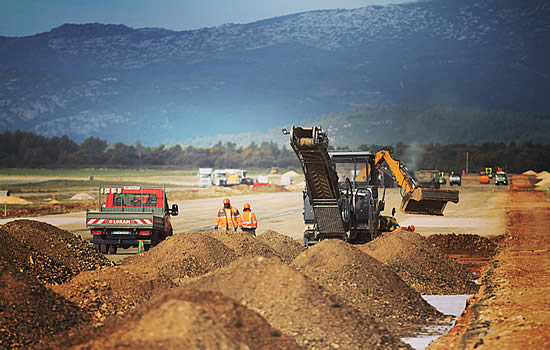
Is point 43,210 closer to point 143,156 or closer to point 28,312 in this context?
point 28,312

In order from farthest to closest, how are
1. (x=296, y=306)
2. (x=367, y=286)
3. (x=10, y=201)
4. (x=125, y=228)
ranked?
(x=10, y=201), (x=125, y=228), (x=367, y=286), (x=296, y=306)

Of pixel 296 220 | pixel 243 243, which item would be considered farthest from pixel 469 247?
pixel 296 220

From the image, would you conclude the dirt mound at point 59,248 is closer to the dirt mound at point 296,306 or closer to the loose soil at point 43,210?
the dirt mound at point 296,306

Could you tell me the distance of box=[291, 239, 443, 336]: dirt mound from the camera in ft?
39.9

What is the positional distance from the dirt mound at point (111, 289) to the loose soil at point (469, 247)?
1049 cm

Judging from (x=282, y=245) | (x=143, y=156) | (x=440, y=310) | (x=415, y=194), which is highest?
(x=143, y=156)

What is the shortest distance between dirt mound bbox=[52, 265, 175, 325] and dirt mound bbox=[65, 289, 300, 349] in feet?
9.90

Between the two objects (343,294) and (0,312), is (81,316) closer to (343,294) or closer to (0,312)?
(0,312)

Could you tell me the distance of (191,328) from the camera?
712 cm

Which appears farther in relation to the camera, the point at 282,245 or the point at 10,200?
the point at 10,200

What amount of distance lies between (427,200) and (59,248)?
1283 cm

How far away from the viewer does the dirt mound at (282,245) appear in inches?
792

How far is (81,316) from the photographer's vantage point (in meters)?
11.0

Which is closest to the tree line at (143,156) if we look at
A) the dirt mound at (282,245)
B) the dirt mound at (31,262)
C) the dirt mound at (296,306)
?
the dirt mound at (282,245)
